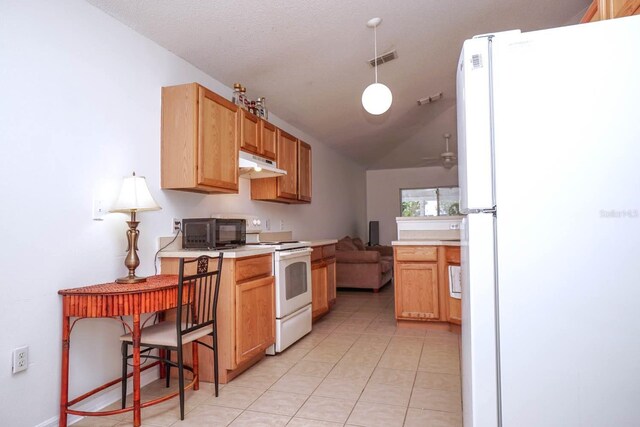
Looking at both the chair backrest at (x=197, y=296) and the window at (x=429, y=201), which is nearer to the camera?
the chair backrest at (x=197, y=296)

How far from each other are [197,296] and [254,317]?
0.46m

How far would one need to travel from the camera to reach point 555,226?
1.08 metres

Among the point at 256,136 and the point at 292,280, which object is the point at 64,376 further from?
the point at 256,136

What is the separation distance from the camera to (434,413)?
2139mm

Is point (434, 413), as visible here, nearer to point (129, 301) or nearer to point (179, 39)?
point (129, 301)

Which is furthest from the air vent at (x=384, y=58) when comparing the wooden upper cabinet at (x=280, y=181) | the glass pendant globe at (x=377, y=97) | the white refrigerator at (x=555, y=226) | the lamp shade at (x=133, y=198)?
the white refrigerator at (x=555, y=226)

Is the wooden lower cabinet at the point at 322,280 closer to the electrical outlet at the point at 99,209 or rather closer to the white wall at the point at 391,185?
the electrical outlet at the point at 99,209

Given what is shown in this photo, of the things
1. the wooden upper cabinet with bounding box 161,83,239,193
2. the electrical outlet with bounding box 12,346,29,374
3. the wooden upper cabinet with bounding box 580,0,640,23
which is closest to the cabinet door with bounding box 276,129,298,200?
the wooden upper cabinet with bounding box 161,83,239,193

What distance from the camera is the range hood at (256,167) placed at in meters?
3.21

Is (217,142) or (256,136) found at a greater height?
(256,136)

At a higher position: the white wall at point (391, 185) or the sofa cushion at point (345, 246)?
the white wall at point (391, 185)

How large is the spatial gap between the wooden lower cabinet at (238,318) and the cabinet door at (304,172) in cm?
169

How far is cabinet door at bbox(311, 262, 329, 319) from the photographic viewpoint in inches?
160

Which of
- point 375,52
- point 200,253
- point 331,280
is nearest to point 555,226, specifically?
point 200,253
